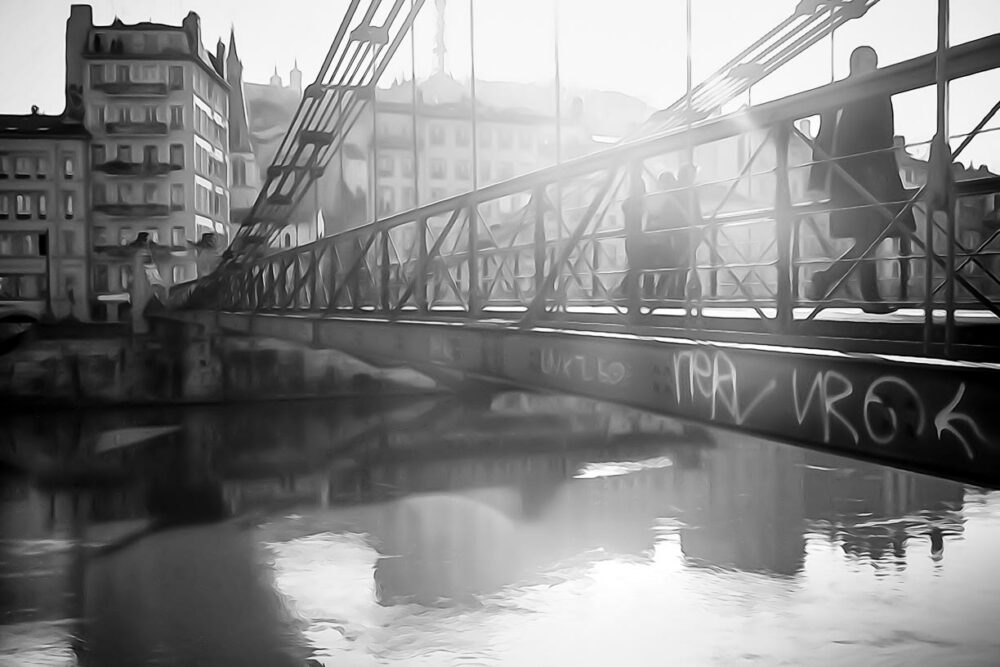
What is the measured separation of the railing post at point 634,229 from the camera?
6121 millimetres

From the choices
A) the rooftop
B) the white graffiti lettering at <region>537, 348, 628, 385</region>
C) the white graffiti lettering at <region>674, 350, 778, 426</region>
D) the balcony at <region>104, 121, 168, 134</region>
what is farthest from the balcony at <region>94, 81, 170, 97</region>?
the white graffiti lettering at <region>674, 350, 778, 426</region>

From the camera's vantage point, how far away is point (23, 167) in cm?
4528

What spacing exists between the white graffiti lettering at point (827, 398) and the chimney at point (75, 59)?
48.8 m

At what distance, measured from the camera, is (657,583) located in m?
28.8

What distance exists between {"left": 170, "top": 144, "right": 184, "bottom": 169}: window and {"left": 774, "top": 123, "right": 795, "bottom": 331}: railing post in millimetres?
47261

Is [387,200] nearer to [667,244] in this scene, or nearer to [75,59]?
[75,59]

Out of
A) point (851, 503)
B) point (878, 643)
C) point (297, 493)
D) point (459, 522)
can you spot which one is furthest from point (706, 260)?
point (851, 503)

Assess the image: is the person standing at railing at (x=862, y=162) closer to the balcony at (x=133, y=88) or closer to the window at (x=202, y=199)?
the window at (x=202, y=199)

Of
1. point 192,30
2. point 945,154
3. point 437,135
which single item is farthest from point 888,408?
point 437,135

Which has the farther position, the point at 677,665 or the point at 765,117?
the point at 677,665

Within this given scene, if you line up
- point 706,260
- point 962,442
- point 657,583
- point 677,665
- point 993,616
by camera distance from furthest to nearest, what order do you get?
point 657,583
point 993,616
point 677,665
point 706,260
point 962,442

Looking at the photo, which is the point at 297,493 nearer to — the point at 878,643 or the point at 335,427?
the point at 335,427

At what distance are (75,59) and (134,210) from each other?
25.5 feet

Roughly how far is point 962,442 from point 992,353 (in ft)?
2.10
